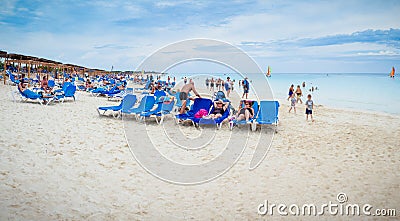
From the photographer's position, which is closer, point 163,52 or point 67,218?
point 67,218

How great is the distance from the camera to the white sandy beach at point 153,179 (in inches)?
117

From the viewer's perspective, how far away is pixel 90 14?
1433 centimetres

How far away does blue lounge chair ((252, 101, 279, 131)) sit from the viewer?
7.07m

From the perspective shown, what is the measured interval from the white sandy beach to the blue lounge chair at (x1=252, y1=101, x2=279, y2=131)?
31.5 inches

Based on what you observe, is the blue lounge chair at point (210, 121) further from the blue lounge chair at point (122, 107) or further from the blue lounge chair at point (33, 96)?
the blue lounge chair at point (33, 96)

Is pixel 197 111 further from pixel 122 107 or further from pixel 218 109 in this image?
pixel 122 107

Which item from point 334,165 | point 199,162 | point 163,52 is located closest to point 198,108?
point 163,52

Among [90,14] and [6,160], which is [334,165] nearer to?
[6,160]

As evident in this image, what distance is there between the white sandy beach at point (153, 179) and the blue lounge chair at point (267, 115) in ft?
2.62

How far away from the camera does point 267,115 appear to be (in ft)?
24.5

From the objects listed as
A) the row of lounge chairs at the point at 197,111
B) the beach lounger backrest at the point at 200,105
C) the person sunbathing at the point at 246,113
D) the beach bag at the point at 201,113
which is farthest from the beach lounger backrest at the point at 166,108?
the person sunbathing at the point at 246,113

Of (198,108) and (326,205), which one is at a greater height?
(198,108)

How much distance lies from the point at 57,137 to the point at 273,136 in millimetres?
4662

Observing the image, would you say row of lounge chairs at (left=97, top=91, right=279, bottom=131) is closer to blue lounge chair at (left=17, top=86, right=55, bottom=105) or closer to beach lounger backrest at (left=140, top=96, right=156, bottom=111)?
beach lounger backrest at (left=140, top=96, right=156, bottom=111)
